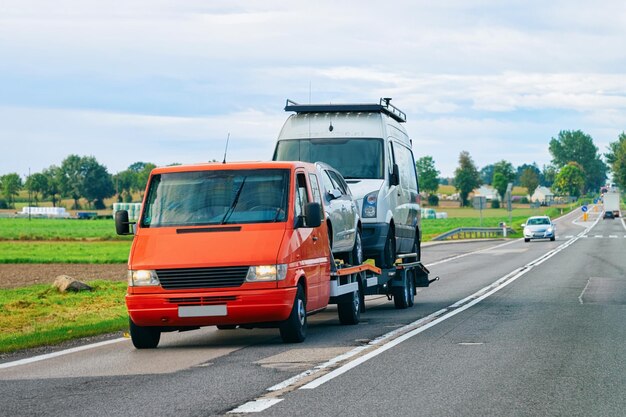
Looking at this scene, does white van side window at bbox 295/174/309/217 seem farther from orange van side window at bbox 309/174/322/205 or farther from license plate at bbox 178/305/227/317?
license plate at bbox 178/305/227/317

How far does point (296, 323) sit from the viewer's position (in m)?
12.5

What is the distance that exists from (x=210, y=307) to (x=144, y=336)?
1.17m

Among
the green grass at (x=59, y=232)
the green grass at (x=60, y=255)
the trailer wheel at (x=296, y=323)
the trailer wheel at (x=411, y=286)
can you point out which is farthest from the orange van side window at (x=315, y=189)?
the green grass at (x=59, y=232)

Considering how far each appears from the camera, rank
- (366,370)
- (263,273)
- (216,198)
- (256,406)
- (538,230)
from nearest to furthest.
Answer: (256,406), (366,370), (263,273), (216,198), (538,230)

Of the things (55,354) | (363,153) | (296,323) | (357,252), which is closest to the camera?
(55,354)

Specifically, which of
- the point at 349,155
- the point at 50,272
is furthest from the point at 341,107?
the point at 50,272

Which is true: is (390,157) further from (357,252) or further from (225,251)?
(225,251)

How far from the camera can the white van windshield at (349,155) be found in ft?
57.0

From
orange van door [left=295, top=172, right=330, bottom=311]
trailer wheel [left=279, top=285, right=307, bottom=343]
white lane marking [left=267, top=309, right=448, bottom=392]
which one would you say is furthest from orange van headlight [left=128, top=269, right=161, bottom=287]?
white lane marking [left=267, top=309, right=448, bottom=392]

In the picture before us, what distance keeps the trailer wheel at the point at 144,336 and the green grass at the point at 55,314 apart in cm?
152

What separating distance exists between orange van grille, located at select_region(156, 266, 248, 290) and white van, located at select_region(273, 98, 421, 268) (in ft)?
17.1

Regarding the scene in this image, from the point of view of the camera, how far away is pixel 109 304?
69.0 ft

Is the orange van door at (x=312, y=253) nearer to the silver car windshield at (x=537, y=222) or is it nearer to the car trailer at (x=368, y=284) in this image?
the car trailer at (x=368, y=284)

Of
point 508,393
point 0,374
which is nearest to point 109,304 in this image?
point 0,374
